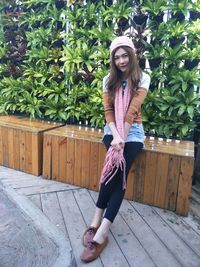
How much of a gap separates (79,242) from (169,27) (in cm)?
221

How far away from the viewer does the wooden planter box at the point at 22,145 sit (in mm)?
2963

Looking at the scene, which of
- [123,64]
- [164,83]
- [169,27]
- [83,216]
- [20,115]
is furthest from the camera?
[20,115]

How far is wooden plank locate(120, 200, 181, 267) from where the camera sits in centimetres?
172

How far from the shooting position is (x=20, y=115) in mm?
3883

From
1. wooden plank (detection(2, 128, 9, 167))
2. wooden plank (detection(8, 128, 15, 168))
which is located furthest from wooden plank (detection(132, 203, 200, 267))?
wooden plank (detection(2, 128, 9, 167))

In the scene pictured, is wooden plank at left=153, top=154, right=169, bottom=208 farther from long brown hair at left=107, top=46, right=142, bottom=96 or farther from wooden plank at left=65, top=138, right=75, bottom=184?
wooden plank at left=65, top=138, right=75, bottom=184

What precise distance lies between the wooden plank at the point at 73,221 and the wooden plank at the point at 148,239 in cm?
37

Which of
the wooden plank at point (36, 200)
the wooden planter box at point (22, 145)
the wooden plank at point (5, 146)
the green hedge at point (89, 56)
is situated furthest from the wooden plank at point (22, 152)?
the wooden plank at point (36, 200)

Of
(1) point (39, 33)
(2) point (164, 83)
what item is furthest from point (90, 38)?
(2) point (164, 83)

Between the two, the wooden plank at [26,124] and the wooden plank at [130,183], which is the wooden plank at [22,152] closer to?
the wooden plank at [26,124]

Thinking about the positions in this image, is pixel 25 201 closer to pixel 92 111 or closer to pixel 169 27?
pixel 92 111

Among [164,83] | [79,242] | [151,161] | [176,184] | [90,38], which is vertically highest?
[90,38]

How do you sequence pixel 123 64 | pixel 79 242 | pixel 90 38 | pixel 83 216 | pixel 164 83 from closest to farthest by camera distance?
pixel 79 242
pixel 123 64
pixel 83 216
pixel 164 83
pixel 90 38

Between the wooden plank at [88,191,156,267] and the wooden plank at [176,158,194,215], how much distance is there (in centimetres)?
53
